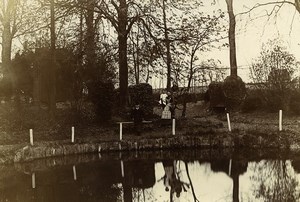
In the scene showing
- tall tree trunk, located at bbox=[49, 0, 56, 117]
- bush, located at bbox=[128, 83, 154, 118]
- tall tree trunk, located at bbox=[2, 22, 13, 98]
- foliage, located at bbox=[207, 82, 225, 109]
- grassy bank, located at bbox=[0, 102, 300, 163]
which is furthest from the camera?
foliage, located at bbox=[207, 82, 225, 109]

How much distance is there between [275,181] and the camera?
47.8ft

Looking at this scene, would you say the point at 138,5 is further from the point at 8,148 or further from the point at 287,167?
the point at 287,167

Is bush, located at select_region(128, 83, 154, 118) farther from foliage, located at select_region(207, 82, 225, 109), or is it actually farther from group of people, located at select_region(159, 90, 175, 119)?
foliage, located at select_region(207, 82, 225, 109)

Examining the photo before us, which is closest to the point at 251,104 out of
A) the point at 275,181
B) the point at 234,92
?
the point at 234,92

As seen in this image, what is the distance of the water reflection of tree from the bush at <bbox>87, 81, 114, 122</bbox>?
10.0 metres

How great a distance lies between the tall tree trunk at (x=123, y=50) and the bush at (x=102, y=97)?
1527 millimetres

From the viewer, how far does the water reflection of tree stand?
1238cm

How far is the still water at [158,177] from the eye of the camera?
1308 centimetres

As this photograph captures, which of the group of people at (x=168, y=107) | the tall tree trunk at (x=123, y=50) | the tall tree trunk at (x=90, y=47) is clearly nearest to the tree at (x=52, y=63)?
the tall tree trunk at (x=90, y=47)

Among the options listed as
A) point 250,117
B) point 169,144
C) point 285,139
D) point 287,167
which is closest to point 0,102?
point 169,144

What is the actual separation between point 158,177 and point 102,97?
32.4 feet

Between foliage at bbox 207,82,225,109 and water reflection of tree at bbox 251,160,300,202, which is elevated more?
foliage at bbox 207,82,225,109

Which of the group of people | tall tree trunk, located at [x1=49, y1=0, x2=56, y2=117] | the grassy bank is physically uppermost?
tall tree trunk, located at [x1=49, y1=0, x2=56, y2=117]

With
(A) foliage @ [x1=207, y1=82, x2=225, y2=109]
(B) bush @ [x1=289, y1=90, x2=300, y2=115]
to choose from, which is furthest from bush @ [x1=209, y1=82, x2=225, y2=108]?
(B) bush @ [x1=289, y1=90, x2=300, y2=115]
